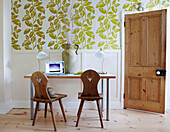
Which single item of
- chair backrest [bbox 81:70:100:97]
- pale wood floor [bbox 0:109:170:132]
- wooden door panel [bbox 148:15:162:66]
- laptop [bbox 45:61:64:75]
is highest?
wooden door panel [bbox 148:15:162:66]

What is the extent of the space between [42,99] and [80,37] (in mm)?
1518

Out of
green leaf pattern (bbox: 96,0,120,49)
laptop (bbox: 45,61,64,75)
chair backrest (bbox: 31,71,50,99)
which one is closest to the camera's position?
chair backrest (bbox: 31,71,50,99)

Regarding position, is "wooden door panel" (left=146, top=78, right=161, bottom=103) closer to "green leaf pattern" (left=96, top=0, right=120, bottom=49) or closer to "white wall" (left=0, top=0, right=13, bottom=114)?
"green leaf pattern" (left=96, top=0, right=120, bottom=49)

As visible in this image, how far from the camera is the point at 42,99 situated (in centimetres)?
234

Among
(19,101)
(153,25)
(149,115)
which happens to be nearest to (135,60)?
(153,25)

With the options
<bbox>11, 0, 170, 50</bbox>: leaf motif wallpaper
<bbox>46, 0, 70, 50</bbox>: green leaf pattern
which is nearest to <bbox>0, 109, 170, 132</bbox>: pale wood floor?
<bbox>11, 0, 170, 50</bbox>: leaf motif wallpaper

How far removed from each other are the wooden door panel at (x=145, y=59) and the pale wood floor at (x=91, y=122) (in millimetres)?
266

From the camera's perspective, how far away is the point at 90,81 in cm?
234

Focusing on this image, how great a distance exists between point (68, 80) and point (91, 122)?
1.02 meters

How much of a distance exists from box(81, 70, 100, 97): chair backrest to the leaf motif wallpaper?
1098 millimetres

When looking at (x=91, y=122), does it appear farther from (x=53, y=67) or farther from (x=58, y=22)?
(x=58, y=22)

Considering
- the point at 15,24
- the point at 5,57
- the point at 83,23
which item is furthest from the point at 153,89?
the point at 15,24

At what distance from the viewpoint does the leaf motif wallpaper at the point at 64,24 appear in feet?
10.8

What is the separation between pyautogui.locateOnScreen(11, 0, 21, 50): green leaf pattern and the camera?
3.32 m
